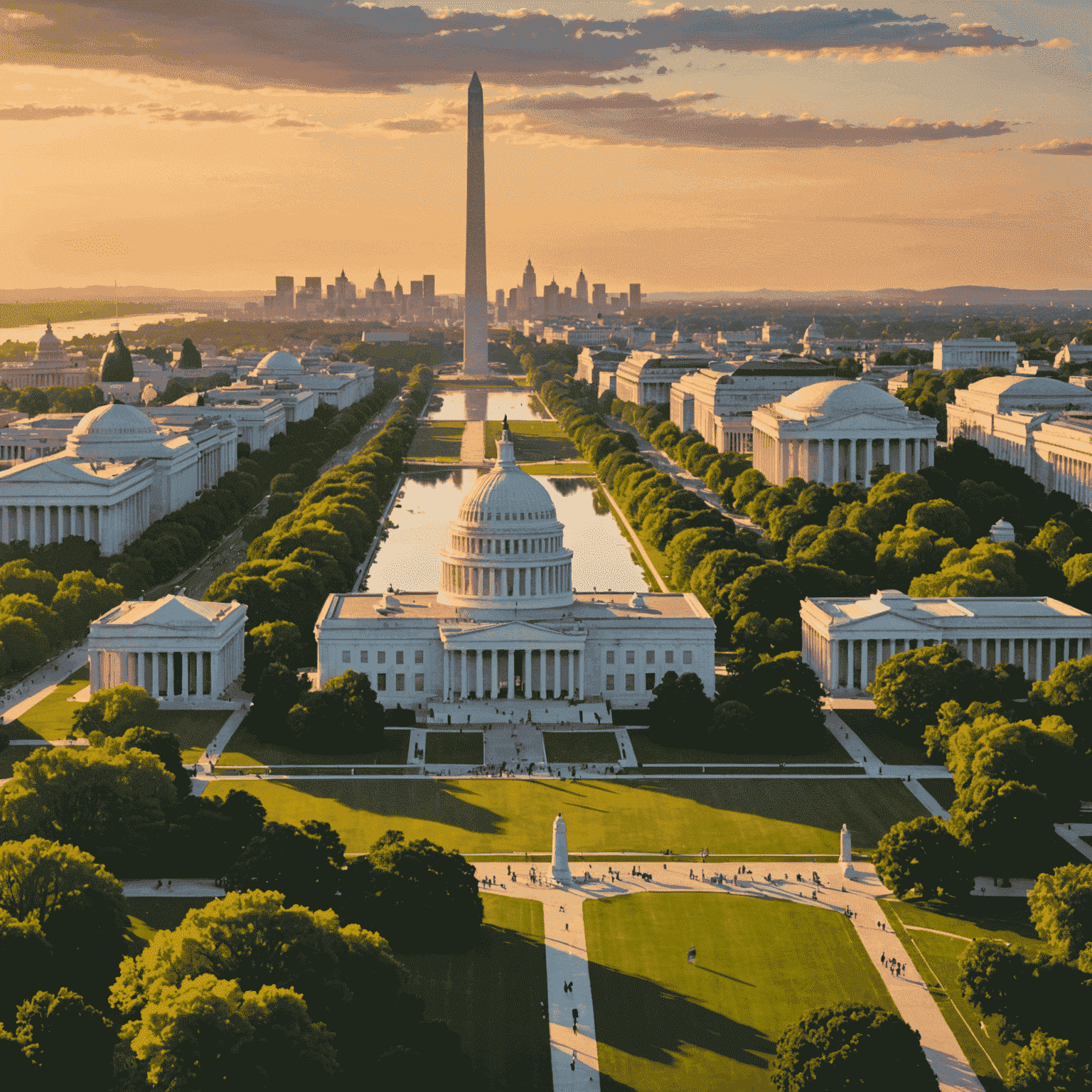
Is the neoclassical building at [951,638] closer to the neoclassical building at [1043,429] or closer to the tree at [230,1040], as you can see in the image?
the neoclassical building at [1043,429]

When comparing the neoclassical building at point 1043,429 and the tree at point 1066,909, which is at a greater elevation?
the neoclassical building at point 1043,429

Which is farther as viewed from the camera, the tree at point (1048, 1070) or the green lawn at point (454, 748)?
the green lawn at point (454, 748)

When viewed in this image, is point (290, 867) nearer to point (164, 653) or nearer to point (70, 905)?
point (70, 905)

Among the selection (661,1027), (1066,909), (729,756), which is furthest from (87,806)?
(1066,909)

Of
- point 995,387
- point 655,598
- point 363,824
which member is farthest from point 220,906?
point 995,387

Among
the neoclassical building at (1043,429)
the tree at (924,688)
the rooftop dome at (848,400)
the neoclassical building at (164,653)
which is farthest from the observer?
the rooftop dome at (848,400)

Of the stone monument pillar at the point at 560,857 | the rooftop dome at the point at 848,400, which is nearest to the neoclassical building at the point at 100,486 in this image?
the rooftop dome at the point at 848,400

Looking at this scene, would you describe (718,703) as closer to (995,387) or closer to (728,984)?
(728,984)

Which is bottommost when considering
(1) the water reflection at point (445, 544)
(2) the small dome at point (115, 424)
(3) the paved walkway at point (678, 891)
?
(3) the paved walkway at point (678, 891)

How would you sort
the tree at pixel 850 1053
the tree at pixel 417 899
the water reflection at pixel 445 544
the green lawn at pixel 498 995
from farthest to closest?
the water reflection at pixel 445 544
the tree at pixel 417 899
the green lawn at pixel 498 995
the tree at pixel 850 1053
